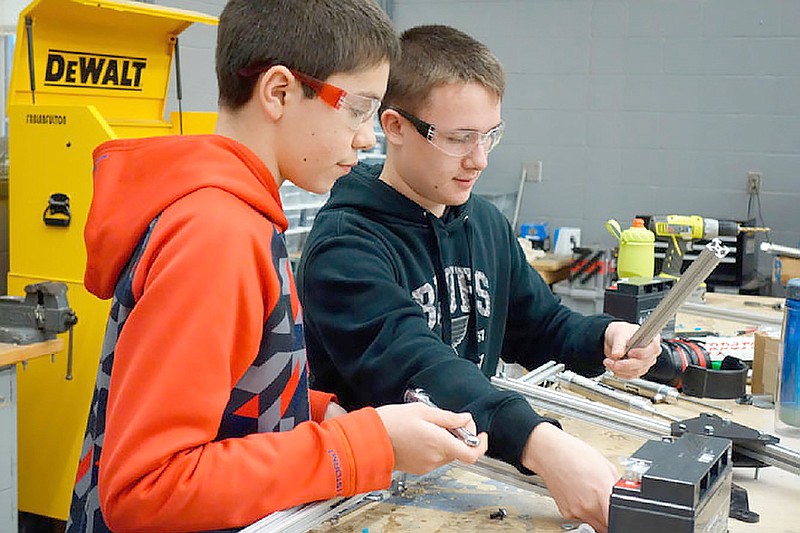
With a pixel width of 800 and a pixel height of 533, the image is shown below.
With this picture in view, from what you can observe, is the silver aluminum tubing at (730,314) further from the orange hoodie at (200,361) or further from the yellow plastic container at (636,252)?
the orange hoodie at (200,361)

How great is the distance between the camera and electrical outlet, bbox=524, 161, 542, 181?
5.30 meters

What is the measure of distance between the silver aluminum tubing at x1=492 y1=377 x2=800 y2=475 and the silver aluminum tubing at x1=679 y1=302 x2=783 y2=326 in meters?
1.18

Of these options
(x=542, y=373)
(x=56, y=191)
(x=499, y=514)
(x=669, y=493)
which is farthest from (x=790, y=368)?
(x=56, y=191)

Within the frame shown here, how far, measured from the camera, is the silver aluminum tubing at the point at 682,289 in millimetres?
1128

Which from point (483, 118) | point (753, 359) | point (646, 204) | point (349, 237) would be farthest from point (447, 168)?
point (646, 204)

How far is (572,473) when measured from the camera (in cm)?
112

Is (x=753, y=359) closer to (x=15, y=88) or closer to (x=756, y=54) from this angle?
(x=15, y=88)

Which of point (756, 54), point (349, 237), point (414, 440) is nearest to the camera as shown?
point (414, 440)

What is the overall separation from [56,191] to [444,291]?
5.77 feet

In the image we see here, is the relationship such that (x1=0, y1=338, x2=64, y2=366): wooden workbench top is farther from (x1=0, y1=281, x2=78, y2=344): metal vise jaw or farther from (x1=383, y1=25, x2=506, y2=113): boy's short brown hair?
(x1=383, y1=25, x2=506, y2=113): boy's short brown hair

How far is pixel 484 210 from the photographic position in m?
1.77

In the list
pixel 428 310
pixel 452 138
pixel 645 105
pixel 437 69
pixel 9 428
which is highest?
pixel 645 105

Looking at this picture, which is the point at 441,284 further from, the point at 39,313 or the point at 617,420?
the point at 39,313

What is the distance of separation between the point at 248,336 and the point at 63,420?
7.36ft
